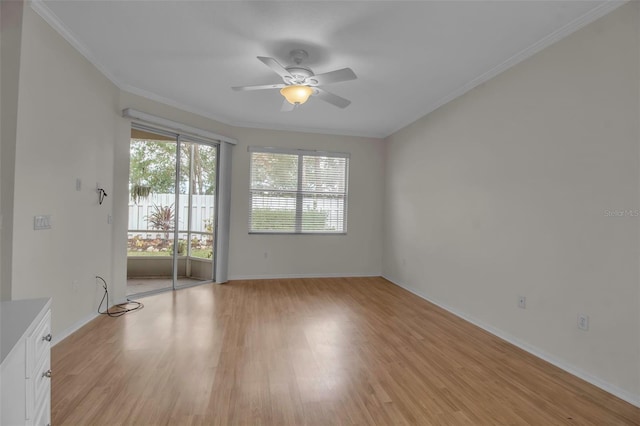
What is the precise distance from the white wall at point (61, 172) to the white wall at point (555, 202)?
161 inches

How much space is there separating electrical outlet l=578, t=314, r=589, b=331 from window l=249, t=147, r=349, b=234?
376 cm

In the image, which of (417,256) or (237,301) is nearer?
(237,301)

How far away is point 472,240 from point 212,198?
385 centimetres

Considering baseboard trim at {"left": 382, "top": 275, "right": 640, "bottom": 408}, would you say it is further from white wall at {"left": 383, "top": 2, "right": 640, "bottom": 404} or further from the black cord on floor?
the black cord on floor

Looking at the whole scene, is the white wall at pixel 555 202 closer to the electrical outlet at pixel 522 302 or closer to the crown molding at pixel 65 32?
the electrical outlet at pixel 522 302

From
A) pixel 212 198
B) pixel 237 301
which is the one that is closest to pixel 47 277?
pixel 237 301

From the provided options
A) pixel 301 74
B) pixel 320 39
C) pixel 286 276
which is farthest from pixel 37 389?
pixel 286 276

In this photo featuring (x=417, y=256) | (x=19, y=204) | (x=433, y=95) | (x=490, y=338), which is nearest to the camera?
(x=19, y=204)

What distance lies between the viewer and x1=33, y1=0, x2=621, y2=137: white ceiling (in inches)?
88.1

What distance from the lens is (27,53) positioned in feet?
7.43

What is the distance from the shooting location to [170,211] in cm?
443

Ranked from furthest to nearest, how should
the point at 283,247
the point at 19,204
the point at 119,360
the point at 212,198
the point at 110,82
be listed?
the point at 283,247 → the point at 212,198 → the point at 110,82 → the point at 119,360 → the point at 19,204

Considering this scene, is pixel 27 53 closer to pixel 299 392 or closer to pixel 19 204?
pixel 19 204

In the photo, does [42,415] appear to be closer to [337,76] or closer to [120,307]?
[120,307]
